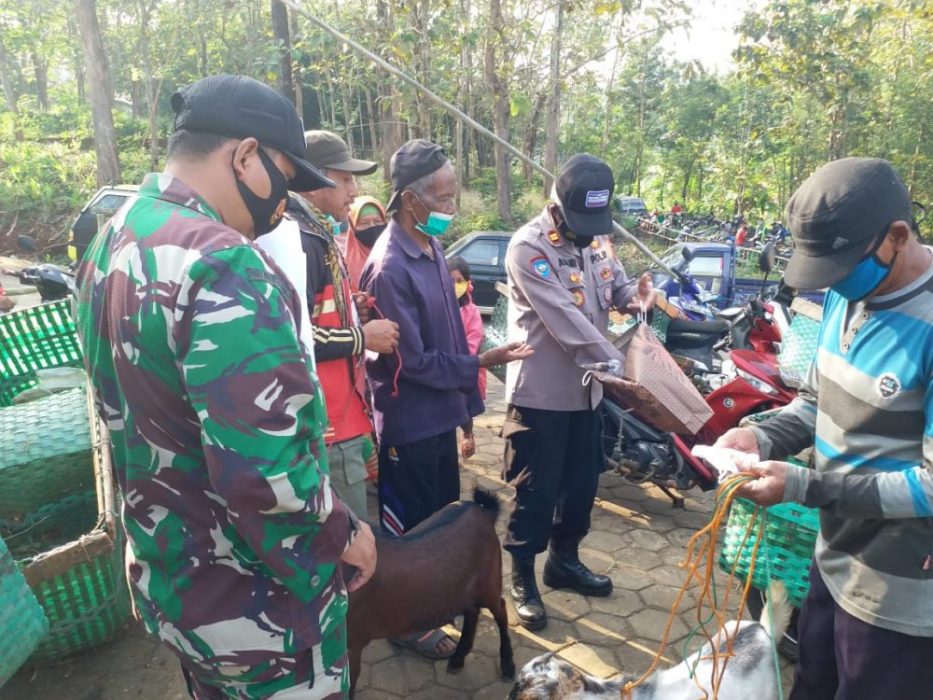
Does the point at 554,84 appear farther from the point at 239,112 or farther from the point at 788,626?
the point at 239,112

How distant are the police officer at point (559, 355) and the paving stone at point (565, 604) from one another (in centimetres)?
16

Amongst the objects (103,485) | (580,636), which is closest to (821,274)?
(580,636)

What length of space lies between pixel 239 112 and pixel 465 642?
7.81ft

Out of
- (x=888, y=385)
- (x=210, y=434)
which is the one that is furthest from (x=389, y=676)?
(x=888, y=385)

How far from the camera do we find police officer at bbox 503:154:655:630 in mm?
3000

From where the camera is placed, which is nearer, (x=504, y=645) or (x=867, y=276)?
(x=867, y=276)

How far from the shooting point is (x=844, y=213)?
166cm

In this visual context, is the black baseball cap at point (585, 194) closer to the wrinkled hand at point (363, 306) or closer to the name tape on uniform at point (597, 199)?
the name tape on uniform at point (597, 199)

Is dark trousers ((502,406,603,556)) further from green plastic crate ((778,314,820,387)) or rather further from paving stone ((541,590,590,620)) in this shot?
green plastic crate ((778,314,820,387))

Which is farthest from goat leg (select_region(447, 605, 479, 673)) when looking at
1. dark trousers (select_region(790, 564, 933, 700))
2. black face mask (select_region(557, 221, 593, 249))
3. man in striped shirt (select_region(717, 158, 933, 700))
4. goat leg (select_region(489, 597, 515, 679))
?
black face mask (select_region(557, 221, 593, 249))

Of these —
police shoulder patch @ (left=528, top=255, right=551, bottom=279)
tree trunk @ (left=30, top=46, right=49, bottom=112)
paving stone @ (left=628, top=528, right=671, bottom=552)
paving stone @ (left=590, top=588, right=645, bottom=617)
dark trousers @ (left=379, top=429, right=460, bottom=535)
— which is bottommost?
paving stone @ (left=628, top=528, right=671, bottom=552)

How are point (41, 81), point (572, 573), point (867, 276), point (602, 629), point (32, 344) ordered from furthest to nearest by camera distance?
point (41, 81)
point (32, 344)
point (572, 573)
point (602, 629)
point (867, 276)

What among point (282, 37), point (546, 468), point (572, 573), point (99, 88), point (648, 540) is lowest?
point (648, 540)

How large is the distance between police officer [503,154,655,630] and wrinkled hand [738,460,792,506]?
122 centimetres
